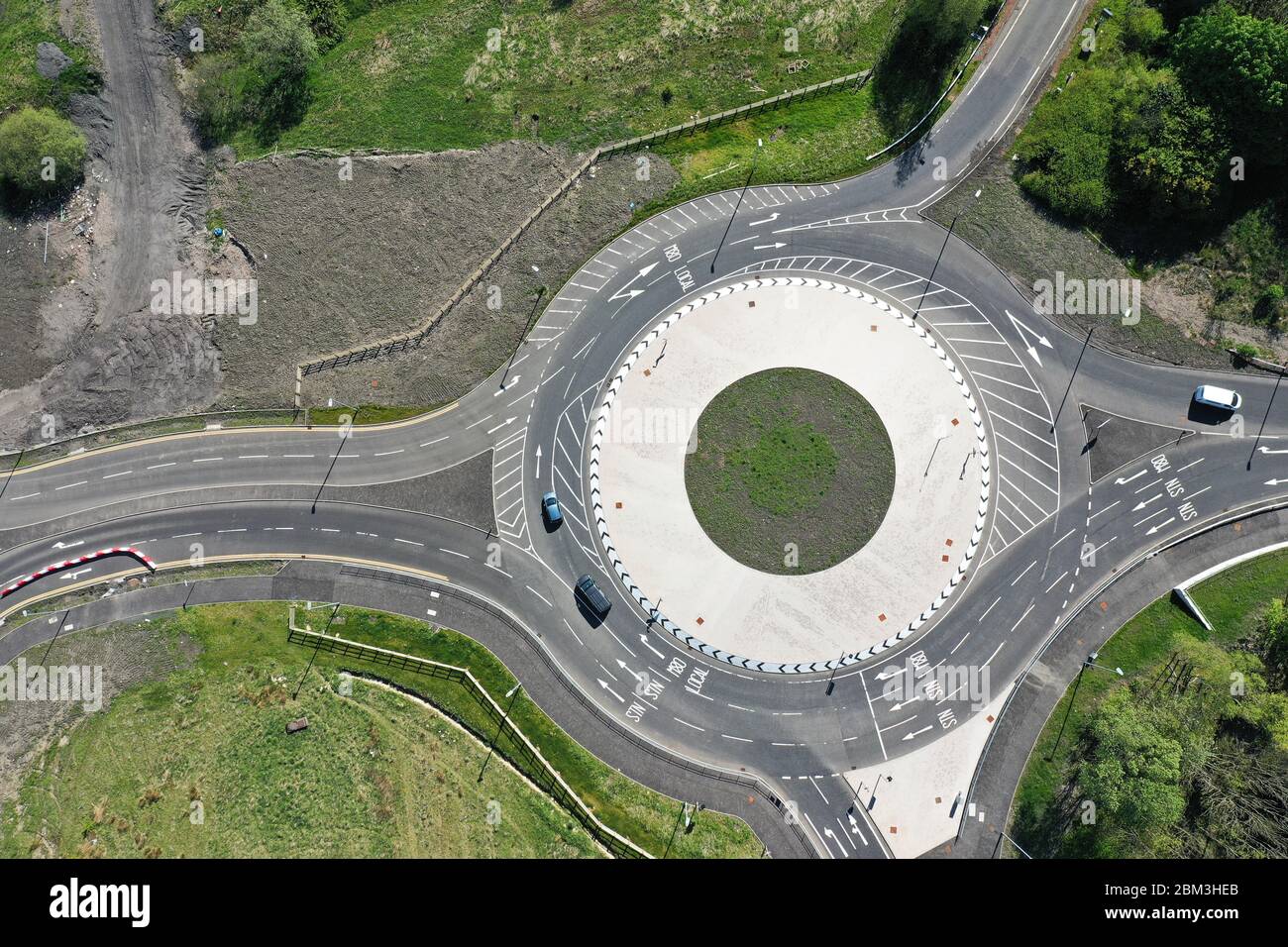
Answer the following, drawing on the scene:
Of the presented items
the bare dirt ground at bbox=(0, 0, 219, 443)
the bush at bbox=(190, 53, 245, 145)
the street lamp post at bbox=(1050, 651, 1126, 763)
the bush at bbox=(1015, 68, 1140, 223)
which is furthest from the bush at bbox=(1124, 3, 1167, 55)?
the bare dirt ground at bbox=(0, 0, 219, 443)

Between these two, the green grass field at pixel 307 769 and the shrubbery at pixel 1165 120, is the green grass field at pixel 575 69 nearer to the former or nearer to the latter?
the shrubbery at pixel 1165 120

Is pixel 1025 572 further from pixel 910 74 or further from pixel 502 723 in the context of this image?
pixel 502 723

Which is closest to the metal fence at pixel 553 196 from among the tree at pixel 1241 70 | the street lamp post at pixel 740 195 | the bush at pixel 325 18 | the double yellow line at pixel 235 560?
the street lamp post at pixel 740 195

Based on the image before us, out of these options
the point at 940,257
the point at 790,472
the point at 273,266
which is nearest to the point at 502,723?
the point at 790,472

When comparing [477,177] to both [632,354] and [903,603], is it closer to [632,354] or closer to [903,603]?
[632,354]
